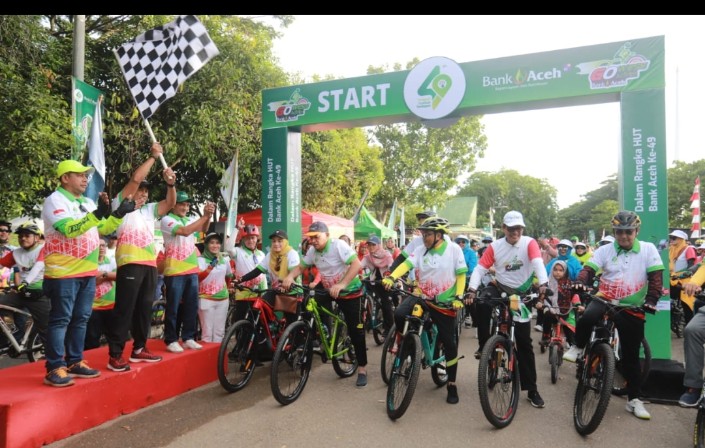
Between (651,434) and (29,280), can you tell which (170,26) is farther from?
(651,434)

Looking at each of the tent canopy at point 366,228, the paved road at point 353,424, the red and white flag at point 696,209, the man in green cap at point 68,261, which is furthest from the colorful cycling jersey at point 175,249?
the tent canopy at point 366,228

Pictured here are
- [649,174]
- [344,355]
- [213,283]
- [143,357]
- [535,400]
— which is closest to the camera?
[143,357]

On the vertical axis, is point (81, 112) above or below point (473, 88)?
below

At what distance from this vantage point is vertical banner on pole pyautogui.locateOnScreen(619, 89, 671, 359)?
245 inches

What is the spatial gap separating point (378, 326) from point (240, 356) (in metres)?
3.89

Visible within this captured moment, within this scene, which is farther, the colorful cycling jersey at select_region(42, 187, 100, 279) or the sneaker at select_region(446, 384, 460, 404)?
the sneaker at select_region(446, 384, 460, 404)

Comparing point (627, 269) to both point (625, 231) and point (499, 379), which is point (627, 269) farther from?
point (499, 379)

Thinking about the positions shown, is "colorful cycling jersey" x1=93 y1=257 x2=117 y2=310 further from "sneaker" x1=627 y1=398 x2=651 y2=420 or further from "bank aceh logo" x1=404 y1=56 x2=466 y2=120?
"sneaker" x1=627 y1=398 x2=651 y2=420

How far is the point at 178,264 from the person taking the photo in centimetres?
558

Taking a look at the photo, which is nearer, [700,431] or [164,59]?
[700,431]

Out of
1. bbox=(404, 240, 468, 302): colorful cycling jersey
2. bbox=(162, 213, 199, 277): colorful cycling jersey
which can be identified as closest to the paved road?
bbox=(404, 240, 468, 302): colorful cycling jersey

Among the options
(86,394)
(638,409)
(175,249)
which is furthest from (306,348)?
(638,409)

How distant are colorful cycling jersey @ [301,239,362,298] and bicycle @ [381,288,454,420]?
2.95 feet

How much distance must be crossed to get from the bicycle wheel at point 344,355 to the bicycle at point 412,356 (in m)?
0.64
